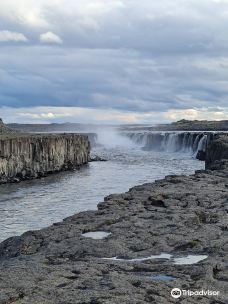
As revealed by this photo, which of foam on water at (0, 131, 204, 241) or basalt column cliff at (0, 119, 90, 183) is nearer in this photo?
foam on water at (0, 131, 204, 241)

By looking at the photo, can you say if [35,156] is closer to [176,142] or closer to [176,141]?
[176,142]

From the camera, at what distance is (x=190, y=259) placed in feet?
44.9

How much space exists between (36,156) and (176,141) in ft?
163

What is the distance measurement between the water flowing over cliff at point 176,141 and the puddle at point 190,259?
6997 cm

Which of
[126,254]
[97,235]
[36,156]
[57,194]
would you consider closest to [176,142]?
[36,156]

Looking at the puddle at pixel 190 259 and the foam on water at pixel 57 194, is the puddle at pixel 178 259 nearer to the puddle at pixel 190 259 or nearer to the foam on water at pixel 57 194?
the puddle at pixel 190 259


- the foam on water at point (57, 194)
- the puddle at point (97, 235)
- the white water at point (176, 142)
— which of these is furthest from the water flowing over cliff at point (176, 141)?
the puddle at point (97, 235)

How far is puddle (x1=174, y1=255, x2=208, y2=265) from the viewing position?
43.4 feet

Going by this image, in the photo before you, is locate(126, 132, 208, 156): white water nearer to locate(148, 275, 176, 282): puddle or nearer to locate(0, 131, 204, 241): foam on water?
locate(0, 131, 204, 241): foam on water

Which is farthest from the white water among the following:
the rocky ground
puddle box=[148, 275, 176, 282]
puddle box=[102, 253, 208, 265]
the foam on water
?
puddle box=[148, 275, 176, 282]

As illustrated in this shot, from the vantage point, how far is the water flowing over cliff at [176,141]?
296 ft

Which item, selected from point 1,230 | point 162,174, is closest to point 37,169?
point 162,174

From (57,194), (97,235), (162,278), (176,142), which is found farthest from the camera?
(176,142)

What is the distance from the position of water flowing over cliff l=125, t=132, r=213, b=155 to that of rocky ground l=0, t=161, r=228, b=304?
63.7 metres
